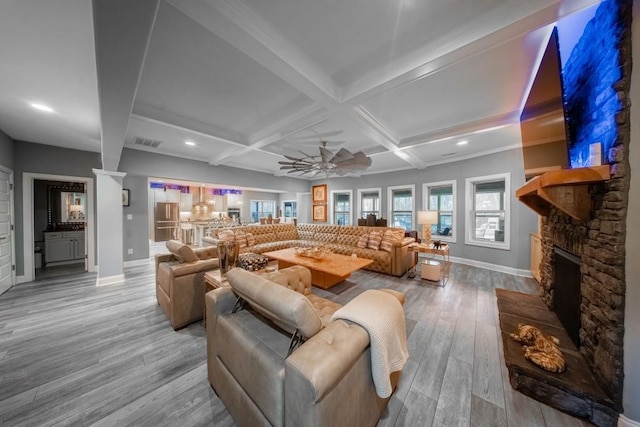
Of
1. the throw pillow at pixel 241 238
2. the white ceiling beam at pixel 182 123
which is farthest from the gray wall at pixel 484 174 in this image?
the white ceiling beam at pixel 182 123

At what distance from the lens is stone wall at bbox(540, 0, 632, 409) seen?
1298mm

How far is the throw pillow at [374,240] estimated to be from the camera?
15.3 ft

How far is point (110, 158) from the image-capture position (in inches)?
131

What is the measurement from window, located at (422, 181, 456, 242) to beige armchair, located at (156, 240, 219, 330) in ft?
19.2

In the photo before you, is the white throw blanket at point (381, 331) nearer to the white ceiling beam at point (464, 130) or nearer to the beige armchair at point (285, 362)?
the beige armchair at point (285, 362)

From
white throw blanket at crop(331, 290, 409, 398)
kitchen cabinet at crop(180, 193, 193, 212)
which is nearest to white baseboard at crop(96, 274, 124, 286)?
white throw blanket at crop(331, 290, 409, 398)

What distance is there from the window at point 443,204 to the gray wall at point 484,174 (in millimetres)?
122

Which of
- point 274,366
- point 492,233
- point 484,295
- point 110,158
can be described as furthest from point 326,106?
point 492,233

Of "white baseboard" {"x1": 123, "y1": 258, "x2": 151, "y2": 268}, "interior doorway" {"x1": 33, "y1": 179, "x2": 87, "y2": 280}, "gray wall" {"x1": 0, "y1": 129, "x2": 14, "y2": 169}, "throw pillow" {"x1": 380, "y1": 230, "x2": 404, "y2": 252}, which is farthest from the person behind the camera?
"white baseboard" {"x1": 123, "y1": 258, "x2": 151, "y2": 268}

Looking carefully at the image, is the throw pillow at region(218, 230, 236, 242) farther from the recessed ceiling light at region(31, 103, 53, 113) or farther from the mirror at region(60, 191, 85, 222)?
the mirror at region(60, 191, 85, 222)

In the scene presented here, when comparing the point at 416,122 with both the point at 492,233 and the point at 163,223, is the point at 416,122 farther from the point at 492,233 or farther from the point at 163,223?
the point at 163,223

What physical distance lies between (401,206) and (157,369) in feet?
22.3

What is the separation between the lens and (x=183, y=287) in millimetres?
2424

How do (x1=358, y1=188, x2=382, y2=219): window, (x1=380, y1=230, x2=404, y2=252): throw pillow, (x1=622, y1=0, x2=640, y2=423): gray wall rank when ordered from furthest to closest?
1. (x1=358, y1=188, x2=382, y2=219): window
2. (x1=380, y1=230, x2=404, y2=252): throw pillow
3. (x1=622, y1=0, x2=640, y2=423): gray wall
